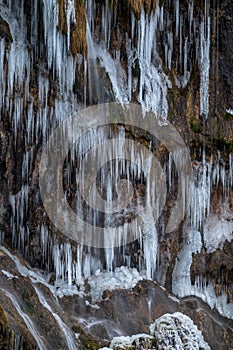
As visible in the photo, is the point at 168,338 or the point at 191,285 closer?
the point at 168,338

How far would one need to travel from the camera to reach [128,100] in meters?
15.1

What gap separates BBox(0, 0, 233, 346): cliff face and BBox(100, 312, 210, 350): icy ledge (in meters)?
2.94

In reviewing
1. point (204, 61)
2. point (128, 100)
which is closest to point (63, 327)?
point (128, 100)

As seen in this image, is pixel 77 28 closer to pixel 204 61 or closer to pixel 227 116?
pixel 204 61

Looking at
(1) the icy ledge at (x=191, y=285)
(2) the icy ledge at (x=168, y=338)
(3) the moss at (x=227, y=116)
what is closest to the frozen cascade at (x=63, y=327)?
(2) the icy ledge at (x=168, y=338)

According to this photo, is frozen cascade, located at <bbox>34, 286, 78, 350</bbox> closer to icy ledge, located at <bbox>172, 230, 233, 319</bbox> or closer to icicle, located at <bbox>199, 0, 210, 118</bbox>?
A: icy ledge, located at <bbox>172, 230, 233, 319</bbox>

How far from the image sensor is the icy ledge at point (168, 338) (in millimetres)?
11633

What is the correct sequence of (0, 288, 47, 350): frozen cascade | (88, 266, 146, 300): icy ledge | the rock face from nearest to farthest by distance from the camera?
(0, 288, 47, 350): frozen cascade → the rock face → (88, 266, 146, 300): icy ledge

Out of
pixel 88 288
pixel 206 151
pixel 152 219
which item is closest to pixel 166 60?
pixel 206 151

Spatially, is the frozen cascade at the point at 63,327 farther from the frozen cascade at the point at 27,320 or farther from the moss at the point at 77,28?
the moss at the point at 77,28

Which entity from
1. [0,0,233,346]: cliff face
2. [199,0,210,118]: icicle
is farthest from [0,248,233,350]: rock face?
[199,0,210,118]: icicle

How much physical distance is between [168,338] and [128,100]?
5007mm

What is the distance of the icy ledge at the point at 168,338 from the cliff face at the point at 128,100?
2.94 m

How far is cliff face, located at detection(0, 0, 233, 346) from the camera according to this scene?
1420 cm
